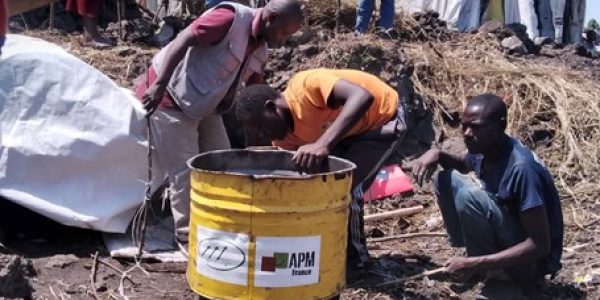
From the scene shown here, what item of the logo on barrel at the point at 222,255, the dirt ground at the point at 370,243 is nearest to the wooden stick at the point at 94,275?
the dirt ground at the point at 370,243

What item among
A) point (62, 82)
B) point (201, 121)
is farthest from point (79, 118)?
point (201, 121)

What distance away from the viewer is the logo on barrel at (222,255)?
3.36 meters

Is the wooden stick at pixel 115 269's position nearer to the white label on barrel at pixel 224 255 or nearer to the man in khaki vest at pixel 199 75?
the man in khaki vest at pixel 199 75

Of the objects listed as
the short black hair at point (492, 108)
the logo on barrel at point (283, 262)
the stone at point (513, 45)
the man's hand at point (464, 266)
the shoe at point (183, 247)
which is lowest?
the shoe at point (183, 247)

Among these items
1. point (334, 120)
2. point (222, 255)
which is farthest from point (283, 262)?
point (334, 120)

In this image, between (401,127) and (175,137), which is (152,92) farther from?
(401,127)

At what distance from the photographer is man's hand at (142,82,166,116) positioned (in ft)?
14.4

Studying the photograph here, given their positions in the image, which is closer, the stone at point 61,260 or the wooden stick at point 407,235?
the stone at point 61,260

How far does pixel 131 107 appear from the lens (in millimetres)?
4688

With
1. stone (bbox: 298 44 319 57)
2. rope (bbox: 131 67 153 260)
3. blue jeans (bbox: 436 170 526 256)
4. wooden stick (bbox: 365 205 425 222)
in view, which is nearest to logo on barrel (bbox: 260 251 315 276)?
blue jeans (bbox: 436 170 526 256)

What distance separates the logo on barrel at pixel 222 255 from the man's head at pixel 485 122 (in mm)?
1147

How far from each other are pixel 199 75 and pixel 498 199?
1640 millimetres

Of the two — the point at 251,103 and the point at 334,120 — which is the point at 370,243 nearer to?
the point at 334,120

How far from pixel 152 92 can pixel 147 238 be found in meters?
0.84
